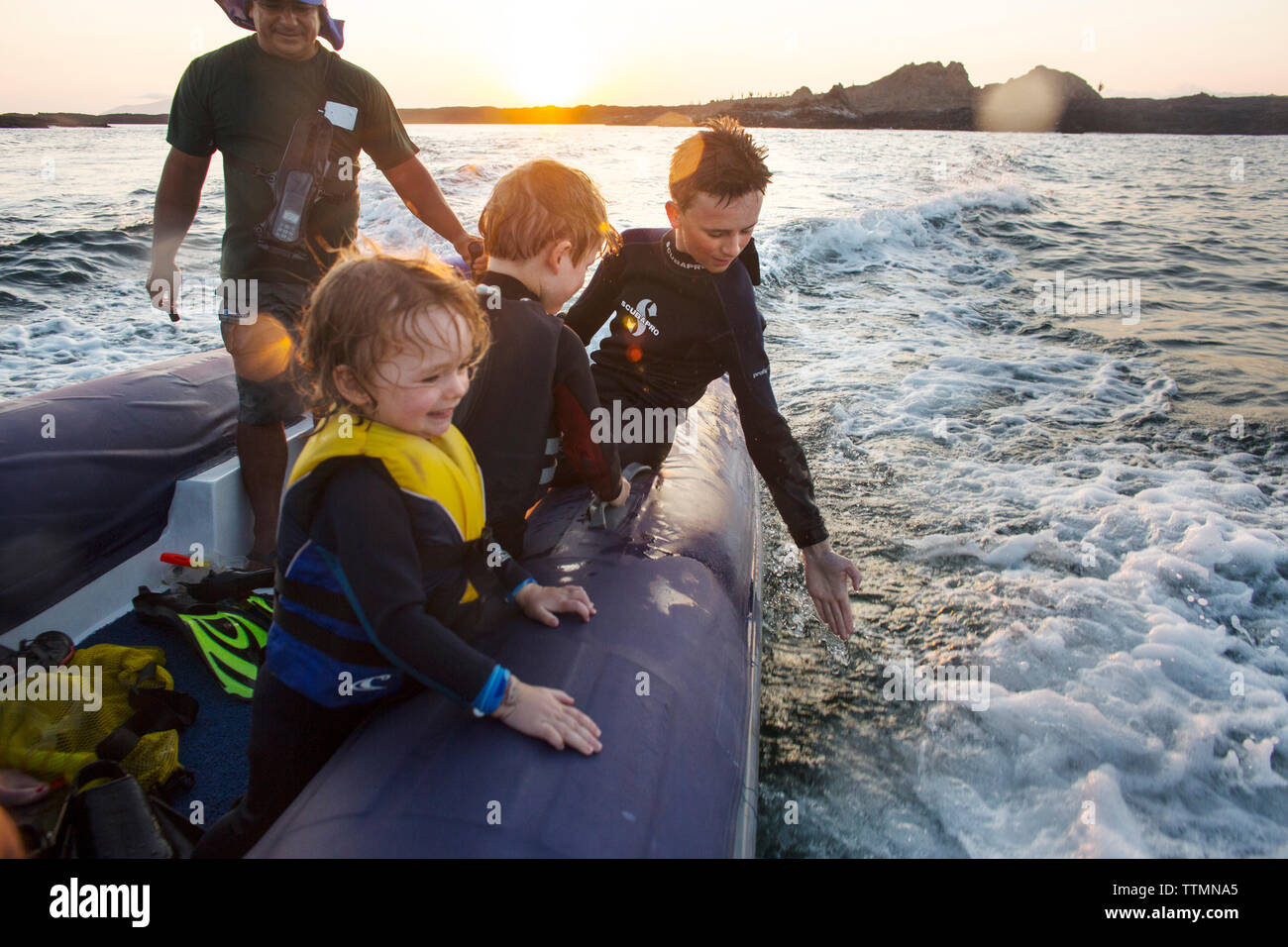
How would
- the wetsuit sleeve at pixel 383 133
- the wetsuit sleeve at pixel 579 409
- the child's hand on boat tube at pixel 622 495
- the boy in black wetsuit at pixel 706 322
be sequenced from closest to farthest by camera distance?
the wetsuit sleeve at pixel 579 409
the child's hand on boat tube at pixel 622 495
the boy in black wetsuit at pixel 706 322
the wetsuit sleeve at pixel 383 133

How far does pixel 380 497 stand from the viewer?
52.6 inches

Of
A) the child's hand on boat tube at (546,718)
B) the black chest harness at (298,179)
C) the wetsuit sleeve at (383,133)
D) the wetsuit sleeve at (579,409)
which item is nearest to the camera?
the child's hand on boat tube at (546,718)

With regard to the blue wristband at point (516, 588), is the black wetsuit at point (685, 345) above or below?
above

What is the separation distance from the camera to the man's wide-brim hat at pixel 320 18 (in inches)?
101

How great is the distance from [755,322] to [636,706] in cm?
143

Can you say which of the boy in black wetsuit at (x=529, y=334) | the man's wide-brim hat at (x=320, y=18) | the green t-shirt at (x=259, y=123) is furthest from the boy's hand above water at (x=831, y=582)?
the man's wide-brim hat at (x=320, y=18)

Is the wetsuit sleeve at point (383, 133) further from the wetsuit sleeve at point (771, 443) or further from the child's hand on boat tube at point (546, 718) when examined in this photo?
the child's hand on boat tube at point (546, 718)

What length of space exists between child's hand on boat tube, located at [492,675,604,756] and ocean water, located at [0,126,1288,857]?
1.28 meters

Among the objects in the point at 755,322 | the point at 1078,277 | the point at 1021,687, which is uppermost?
the point at 1078,277

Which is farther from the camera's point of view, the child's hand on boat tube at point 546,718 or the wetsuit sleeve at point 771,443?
the wetsuit sleeve at point 771,443

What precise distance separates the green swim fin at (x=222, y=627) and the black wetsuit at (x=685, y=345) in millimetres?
1431

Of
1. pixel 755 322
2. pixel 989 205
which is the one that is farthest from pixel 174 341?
pixel 989 205

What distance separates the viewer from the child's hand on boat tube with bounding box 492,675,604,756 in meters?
1.41

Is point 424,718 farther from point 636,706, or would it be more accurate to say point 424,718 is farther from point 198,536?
point 198,536
